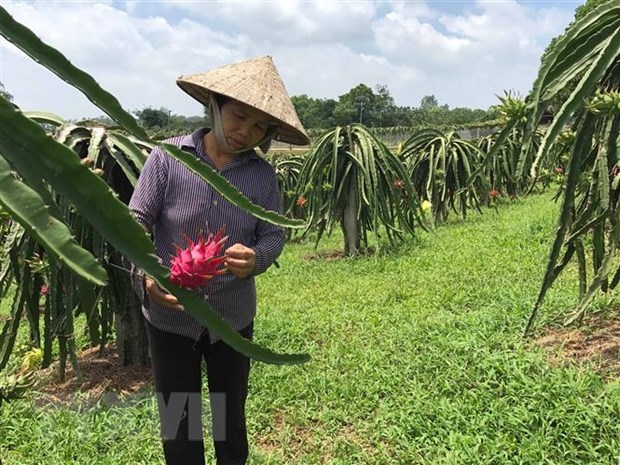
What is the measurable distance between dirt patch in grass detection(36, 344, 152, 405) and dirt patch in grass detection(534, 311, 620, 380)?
1.96 meters

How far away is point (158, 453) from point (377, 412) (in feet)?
2.98

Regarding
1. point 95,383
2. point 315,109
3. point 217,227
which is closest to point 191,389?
point 217,227

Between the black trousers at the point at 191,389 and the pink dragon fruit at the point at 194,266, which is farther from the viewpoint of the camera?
the black trousers at the point at 191,389

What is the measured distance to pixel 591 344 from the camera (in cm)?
272

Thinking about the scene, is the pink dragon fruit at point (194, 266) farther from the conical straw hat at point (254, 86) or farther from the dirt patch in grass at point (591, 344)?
the dirt patch in grass at point (591, 344)

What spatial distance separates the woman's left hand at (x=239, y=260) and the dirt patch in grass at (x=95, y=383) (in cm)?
158

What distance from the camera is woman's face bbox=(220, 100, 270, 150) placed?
1768 mm

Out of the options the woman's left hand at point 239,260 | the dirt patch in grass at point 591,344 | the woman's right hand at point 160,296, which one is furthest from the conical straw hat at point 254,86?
the dirt patch in grass at point 591,344

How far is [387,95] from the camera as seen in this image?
229 feet

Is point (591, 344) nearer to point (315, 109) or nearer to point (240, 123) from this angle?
point (240, 123)

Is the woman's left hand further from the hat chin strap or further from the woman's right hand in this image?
the hat chin strap

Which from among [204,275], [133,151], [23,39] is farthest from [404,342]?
[23,39]

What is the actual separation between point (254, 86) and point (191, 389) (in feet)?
3.06

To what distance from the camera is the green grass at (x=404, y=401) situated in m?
2.18
